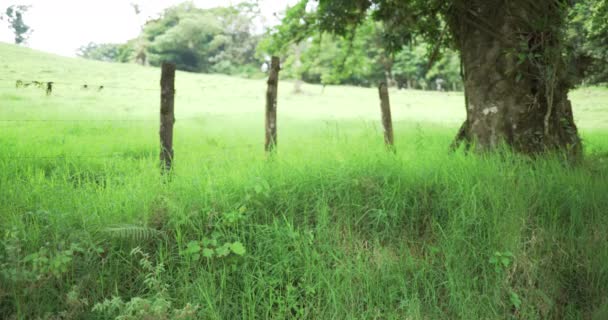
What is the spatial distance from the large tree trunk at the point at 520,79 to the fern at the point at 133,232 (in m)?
4.73

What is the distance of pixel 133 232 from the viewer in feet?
10.6

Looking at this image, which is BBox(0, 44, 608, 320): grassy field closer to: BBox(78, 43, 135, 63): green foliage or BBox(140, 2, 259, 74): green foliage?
BBox(140, 2, 259, 74): green foliage

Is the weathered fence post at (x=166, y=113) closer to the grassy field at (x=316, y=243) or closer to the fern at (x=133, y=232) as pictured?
the grassy field at (x=316, y=243)

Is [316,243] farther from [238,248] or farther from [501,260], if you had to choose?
[501,260]

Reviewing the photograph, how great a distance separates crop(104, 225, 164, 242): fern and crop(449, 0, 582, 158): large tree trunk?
15.5ft

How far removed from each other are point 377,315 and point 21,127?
926 centimetres

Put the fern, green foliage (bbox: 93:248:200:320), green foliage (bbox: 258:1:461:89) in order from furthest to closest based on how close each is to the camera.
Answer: green foliage (bbox: 258:1:461:89) → the fern → green foliage (bbox: 93:248:200:320)

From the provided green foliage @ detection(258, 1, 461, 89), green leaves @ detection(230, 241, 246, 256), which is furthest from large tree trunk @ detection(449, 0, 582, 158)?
green leaves @ detection(230, 241, 246, 256)

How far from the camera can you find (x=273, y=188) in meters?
3.96

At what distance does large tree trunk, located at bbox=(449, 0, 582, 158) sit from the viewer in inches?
218

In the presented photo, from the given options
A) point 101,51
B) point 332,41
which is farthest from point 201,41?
point 332,41

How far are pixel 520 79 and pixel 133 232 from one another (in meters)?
5.65

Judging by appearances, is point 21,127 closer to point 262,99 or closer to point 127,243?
point 127,243

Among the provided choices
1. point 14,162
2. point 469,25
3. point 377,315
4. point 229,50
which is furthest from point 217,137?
point 229,50
